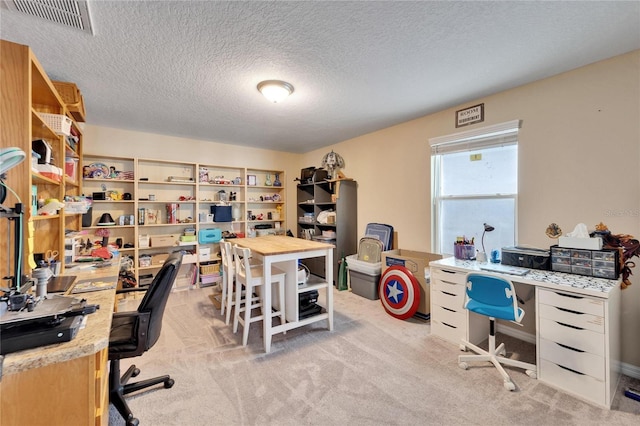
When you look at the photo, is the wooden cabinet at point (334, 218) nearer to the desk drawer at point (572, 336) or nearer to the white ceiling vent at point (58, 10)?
the desk drawer at point (572, 336)

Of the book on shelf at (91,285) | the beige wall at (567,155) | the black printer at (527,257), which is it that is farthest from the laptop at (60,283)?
the black printer at (527,257)

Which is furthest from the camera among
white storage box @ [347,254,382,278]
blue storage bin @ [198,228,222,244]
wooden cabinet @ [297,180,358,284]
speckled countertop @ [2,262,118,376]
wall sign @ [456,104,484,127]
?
blue storage bin @ [198,228,222,244]

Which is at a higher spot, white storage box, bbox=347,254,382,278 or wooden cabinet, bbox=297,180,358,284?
wooden cabinet, bbox=297,180,358,284

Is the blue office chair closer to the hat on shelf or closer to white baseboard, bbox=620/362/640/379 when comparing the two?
white baseboard, bbox=620/362/640/379

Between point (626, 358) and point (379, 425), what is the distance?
83.0 inches

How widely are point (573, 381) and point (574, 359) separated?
0.15m

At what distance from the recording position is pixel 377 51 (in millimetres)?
1972

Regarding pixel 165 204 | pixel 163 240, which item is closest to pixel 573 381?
pixel 163 240

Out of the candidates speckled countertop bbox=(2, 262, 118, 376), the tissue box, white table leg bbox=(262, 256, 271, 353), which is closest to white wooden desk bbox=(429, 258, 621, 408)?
the tissue box

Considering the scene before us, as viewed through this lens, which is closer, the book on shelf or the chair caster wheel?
the book on shelf

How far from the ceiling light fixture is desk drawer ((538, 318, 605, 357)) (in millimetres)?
2838

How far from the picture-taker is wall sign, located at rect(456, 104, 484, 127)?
282cm

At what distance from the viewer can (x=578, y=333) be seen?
1.75 meters

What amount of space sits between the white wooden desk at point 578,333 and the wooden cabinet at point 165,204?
415 cm
